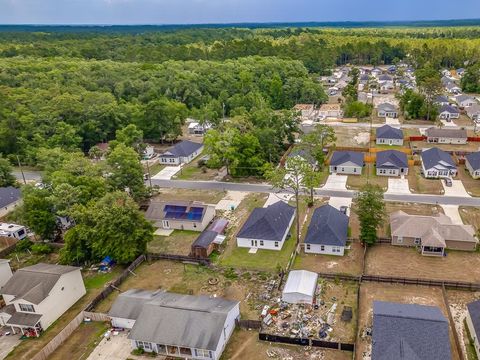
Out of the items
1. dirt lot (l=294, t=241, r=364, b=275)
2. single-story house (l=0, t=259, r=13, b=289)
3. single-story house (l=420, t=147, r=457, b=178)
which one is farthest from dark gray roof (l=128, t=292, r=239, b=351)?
single-story house (l=420, t=147, r=457, b=178)

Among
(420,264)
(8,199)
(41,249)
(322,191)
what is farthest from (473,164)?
(8,199)

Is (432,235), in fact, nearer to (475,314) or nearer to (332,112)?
(475,314)

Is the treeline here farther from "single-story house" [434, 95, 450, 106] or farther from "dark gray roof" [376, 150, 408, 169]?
"single-story house" [434, 95, 450, 106]

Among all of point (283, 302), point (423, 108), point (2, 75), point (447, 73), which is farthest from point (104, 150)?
point (447, 73)

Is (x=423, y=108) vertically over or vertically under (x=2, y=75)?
under

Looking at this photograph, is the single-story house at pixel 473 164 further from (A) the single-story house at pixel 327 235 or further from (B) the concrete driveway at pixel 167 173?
(B) the concrete driveway at pixel 167 173

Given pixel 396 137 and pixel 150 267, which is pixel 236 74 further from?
pixel 150 267
